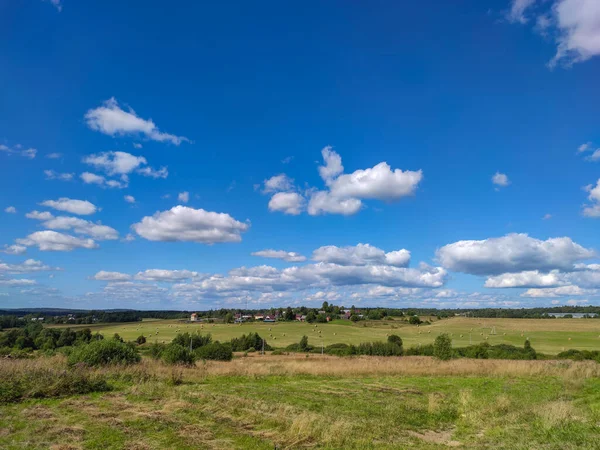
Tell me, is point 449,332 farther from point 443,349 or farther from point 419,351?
point 443,349

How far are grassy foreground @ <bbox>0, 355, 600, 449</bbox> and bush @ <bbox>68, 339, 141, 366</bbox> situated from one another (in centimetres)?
141

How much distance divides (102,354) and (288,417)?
41.6 feet

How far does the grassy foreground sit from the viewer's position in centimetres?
930

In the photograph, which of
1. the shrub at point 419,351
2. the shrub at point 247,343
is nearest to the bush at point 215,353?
the shrub at point 419,351

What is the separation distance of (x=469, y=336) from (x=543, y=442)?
81.2 metres

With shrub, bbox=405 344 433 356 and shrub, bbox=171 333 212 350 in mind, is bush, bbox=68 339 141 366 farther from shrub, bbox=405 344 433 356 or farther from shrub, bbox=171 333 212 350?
shrub, bbox=405 344 433 356

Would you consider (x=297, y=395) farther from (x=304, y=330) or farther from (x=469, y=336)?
(x=304, y=330)

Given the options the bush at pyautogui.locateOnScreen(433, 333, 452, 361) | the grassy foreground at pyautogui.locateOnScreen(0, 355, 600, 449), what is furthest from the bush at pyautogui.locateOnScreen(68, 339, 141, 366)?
the bush at pyautogui.locateOnScreen(433, 333, 452, 361)

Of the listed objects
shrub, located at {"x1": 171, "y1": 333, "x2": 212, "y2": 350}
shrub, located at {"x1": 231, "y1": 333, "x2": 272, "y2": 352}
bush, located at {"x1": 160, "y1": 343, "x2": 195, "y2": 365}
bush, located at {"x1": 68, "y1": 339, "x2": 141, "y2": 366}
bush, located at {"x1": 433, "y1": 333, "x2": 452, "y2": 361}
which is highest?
bush, located at {"x1": 68, "y1": 339, "x2": 141, "y2": 366}

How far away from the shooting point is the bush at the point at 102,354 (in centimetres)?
1939

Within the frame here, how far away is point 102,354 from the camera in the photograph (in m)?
19.9

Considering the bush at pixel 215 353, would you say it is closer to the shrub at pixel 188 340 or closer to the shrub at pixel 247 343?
the shrub at pixel 188 340

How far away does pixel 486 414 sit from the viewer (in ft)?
45.0

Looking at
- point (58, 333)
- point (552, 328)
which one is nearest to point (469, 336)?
point (552, 328)
